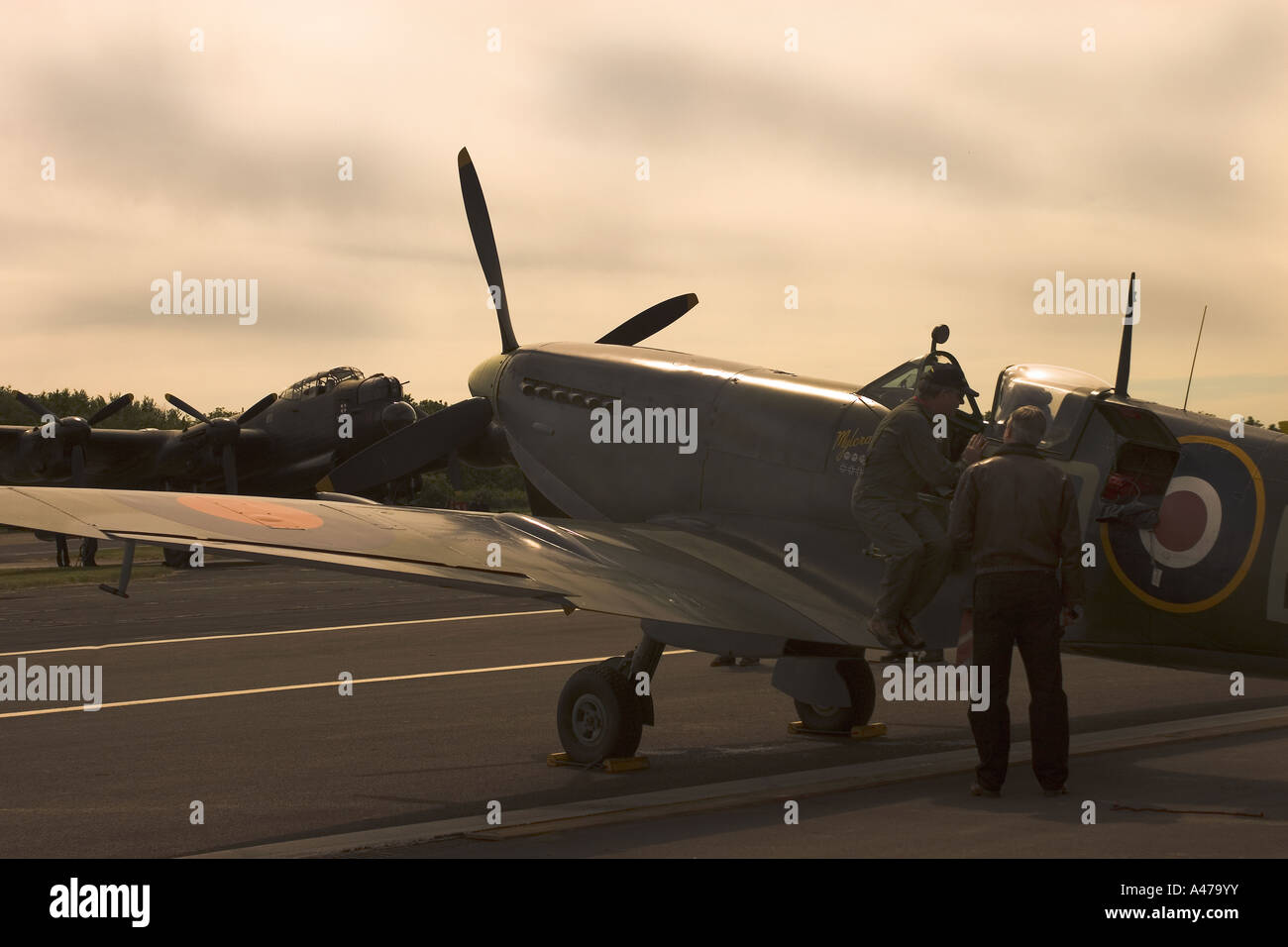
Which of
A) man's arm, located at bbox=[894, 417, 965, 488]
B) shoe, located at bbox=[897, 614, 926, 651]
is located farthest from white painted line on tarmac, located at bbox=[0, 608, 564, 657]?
man's arm, located at bbox=[894, 417, 965, 488]

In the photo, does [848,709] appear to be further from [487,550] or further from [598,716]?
[487,550]

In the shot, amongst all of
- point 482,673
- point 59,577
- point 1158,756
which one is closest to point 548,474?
point 482,673

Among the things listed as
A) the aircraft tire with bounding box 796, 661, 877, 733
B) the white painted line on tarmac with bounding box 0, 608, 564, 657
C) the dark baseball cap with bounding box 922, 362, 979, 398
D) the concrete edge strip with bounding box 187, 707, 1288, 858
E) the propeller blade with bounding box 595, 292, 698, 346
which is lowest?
the concrete edge strip with bounding box 187, 707, 1288, 858

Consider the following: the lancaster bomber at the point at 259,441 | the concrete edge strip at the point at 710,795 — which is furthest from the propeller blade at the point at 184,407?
the concrete edge strip at the point at 710,795

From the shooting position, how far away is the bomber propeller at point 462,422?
13.8m

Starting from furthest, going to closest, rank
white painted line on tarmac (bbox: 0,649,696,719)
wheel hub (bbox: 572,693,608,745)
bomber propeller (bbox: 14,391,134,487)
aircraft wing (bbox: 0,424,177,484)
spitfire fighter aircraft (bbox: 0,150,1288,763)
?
aircraft wing (bbox: 0,424,177,484) → bomber propeller (bbox: 14,391,134,487) → white painted line on tarmac (bbox: 0,649,696,719) → wheel hub (bbox: 572,693,608,745) → spitfire fighter aircraft (bbox: 0,150,1288,763)

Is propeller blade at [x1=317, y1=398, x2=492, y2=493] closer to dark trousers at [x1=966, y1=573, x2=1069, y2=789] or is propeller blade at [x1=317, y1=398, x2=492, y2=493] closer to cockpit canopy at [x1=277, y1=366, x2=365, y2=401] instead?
dark trousers at [x1=966, y1=573, x2=1069, y2=789]

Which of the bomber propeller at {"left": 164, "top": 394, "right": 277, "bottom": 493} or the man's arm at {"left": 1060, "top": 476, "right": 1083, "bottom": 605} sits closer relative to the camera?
the man's arm at {"left": 1060, "top": 476, "right": 1083, "bottom": 605}

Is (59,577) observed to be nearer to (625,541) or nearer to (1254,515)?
(625,541)

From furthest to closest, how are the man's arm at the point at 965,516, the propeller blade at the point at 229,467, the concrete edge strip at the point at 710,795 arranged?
the propeller blade at the point at 229,467 → the man's arm at the point at 965,516 → the concrete edge strip at the point at 710,795

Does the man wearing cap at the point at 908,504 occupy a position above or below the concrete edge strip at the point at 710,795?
above

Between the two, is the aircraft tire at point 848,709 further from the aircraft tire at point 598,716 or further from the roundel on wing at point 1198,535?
the roundel on wing at point 1198,535

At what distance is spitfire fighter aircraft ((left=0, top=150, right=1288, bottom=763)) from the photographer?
8125 millimetres

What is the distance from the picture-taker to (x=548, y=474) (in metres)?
12.2
